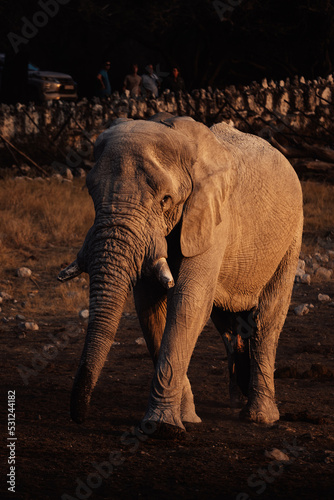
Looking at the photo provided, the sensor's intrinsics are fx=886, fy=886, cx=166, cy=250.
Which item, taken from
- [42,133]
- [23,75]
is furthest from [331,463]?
[23,75]

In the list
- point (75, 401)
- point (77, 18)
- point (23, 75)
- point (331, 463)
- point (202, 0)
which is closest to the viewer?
point (75, 401)

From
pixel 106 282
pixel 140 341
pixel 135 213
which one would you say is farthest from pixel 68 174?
pixel 106 282

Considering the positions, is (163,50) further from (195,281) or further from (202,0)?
(195,281)

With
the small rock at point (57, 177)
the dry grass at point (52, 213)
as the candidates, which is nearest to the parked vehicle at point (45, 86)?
the small rock at point (57, 177)

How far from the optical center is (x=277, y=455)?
17.1ft

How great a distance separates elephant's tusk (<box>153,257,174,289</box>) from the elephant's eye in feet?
1.06

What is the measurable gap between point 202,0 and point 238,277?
21.4 m

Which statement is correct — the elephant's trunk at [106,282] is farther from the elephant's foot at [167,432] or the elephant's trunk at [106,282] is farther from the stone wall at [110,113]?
the stone wall at [110,113]

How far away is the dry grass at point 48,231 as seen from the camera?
992 cm

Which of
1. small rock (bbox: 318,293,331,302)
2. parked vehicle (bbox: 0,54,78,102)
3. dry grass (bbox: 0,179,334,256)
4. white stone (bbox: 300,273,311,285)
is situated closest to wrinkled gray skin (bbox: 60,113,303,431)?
small rock (bbox: 318,293,331,302)

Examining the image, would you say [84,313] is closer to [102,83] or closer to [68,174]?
[68,174]

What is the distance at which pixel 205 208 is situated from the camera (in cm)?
524

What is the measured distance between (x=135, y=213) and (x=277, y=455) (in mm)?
1664

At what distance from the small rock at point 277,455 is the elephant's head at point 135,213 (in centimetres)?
121
